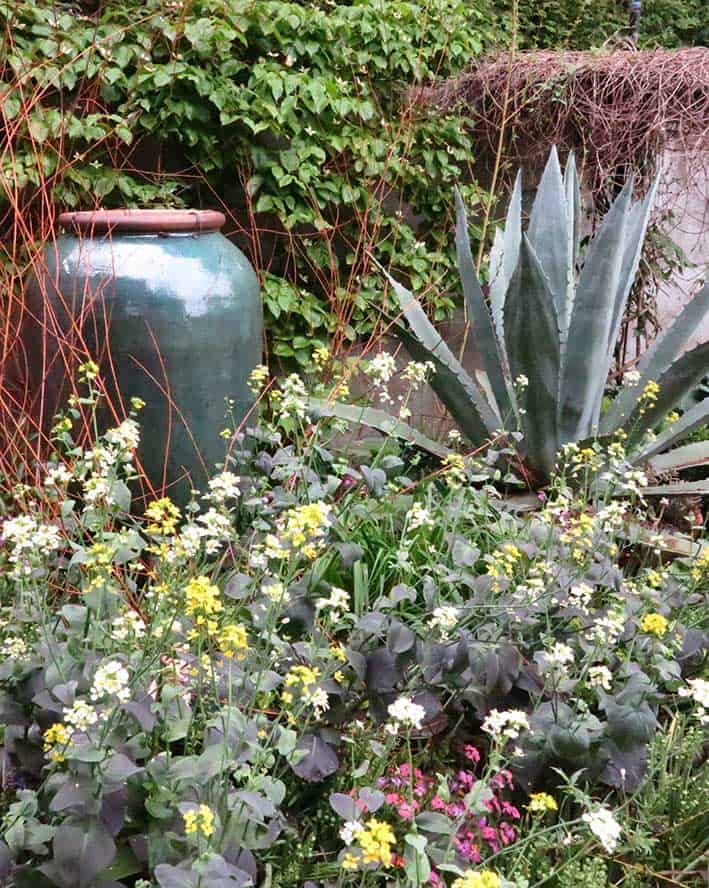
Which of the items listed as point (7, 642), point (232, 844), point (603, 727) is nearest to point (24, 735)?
point (7, 642)

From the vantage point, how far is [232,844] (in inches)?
47.6

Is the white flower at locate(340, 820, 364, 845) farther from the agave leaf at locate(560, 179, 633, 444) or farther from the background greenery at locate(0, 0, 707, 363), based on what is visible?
the background greenery at locate(0, 0, 707, 363)

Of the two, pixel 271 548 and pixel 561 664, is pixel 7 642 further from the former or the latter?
pixel 561 664

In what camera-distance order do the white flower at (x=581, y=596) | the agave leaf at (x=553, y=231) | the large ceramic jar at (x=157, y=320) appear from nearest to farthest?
the white flower at (x=581, y=596)
the large ceramic jar at (x=157, y=320)
the agave leaf at (x=553, y=231)

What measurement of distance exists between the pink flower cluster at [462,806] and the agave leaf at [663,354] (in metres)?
1.36

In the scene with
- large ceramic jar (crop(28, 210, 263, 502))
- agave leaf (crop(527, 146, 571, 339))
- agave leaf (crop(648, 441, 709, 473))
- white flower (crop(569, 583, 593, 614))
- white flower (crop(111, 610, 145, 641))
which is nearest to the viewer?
white flower (crop(111, 610, 145, 641))

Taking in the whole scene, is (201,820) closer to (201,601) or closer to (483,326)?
(201,601)

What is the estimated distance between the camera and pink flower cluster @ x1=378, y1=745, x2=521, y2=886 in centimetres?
140

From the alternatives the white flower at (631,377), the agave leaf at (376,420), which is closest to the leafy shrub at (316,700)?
the agave leaf at (376,420)

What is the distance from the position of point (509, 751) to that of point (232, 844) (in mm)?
594

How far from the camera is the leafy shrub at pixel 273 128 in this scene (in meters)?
2.96

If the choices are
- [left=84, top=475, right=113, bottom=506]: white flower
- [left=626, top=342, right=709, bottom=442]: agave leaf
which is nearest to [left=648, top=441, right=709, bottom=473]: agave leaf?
[left=626, top=342, right=709, bottom=442]: agave leaf

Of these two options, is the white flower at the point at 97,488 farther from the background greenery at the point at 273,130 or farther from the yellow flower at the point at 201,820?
the background greenery at the point at 273,130

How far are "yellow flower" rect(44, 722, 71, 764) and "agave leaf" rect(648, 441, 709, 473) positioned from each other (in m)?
1.98
